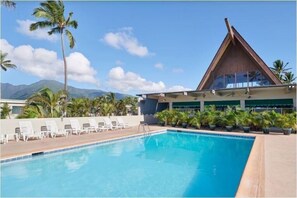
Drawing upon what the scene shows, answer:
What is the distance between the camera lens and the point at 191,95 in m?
23.1

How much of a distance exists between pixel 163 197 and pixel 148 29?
53.3 feet

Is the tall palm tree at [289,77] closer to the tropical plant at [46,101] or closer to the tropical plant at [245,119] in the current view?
the tropical plant at [245,119]

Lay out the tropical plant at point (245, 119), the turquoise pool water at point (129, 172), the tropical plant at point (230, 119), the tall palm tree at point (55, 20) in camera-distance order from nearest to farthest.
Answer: the turquoise pool water at point (129, 172), the tropical plant at point (245, 119), the tropical plant at point (230, 119), the tall palm tree at point (55, 20)

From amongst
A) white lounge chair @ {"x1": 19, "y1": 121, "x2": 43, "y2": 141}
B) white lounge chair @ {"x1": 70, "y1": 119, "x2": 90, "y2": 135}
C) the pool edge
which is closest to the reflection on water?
white lounge chair @ {"x1": 19, "y1": 121, "x2": 43, "y2": 141}

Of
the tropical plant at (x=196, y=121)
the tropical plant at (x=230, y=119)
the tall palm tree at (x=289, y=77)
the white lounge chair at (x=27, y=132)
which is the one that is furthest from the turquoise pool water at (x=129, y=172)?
the tall palm tree at (x=289, y=77)

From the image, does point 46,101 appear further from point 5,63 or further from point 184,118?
point 5,63

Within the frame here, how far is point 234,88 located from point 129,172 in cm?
1445

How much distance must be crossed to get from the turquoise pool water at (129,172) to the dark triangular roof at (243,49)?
11.0 meters

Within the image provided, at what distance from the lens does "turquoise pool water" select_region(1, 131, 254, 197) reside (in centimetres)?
631

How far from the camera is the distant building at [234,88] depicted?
61.9 feet

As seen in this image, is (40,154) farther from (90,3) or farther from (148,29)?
(148,29)

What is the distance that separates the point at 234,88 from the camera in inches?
760

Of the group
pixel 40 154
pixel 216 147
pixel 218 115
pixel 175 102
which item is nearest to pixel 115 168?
pixel 40 154

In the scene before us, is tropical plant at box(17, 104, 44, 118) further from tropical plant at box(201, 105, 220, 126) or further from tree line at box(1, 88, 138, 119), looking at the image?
tropical plant at box(201, 105, 220, 126)
